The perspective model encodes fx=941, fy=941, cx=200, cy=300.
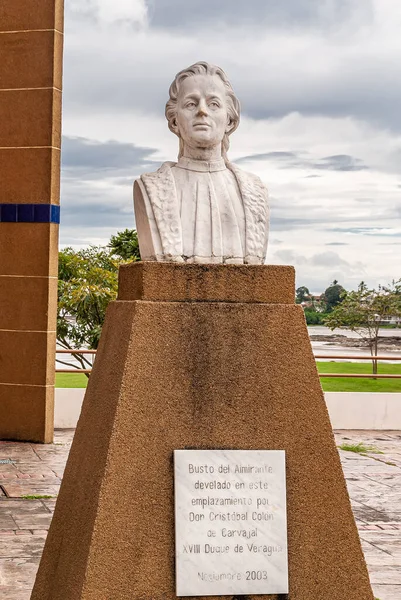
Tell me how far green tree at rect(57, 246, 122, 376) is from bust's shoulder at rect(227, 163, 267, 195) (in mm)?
11012

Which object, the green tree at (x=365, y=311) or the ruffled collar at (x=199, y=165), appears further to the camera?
the green tree at (x=365, y=311)

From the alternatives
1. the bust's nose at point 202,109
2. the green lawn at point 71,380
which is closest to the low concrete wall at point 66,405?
the green lawn at point 71,380

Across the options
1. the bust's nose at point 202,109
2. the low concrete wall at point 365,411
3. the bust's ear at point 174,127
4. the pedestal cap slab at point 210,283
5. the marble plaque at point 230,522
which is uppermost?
the bust's nose at point 202,109

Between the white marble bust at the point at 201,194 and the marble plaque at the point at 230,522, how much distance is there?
36.5 inches

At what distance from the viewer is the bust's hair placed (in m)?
4.42

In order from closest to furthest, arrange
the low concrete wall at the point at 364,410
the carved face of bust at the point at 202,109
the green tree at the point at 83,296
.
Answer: the carved face of bust at the point at 202,109
the low concrete wall at the point at 364,410
the green tree at the point at 83,296

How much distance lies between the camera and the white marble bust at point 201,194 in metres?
4.28

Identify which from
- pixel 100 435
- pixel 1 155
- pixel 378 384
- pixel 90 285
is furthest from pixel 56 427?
pixel 378 384

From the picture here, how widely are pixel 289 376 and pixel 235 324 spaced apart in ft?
1.08

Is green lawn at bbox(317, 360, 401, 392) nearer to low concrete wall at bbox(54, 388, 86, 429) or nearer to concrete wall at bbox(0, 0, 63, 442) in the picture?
low concrete wall at bbox(54, 388, 86, 429)

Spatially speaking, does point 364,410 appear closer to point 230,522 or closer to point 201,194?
point 201,194

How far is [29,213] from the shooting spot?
31.5 ft

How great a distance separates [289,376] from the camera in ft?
13.6

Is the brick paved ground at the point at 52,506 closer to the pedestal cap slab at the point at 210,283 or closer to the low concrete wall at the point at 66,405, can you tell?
the low concrete wall at the point at 66,405
